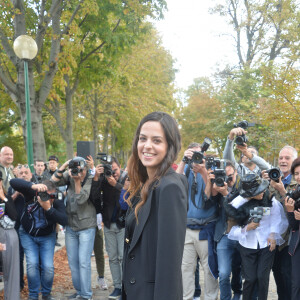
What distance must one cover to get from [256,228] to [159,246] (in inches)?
116

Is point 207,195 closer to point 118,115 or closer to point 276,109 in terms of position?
point 276,109

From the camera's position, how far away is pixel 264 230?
440 centimetres

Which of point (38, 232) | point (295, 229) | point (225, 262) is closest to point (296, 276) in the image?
point (295, 229)

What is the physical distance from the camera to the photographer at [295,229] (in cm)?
392

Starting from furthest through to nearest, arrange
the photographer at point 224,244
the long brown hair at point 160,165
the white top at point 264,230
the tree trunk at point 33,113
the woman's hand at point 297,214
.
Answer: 1. the tree trunk at point 33,113
2. the photographer at point 224,244
3. the white top at point 264,230
4. the woman's hand at point 297,214
5. the long brown hair at point 160,165

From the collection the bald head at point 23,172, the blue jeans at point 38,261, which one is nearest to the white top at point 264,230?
the blue jeans at point 38,261

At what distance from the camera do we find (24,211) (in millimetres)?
5254

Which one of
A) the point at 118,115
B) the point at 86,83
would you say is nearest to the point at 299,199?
the point at 86,83

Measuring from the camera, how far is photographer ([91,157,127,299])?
548 cm

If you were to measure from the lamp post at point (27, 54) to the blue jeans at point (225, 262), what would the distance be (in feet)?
15.9

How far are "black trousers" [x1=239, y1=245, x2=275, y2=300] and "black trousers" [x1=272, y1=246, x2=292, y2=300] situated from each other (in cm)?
41

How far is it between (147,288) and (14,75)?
1146 centimetres

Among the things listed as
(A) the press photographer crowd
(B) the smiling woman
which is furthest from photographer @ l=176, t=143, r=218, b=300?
(B) the smiling woman

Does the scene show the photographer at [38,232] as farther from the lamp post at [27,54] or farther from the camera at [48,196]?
the lamp post at [27,54]
